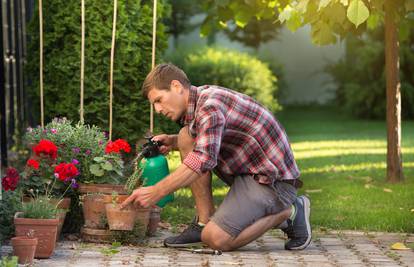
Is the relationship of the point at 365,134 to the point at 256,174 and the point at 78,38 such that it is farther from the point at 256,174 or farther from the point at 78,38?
the point at 256,174

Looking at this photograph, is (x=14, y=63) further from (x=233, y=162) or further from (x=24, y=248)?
(x=24, y=248)

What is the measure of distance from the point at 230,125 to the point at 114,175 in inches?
41.7

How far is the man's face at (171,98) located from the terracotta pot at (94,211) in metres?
0.78

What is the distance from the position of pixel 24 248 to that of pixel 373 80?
594 inches

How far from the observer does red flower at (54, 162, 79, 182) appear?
6.08m

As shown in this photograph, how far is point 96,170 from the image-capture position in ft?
20.9

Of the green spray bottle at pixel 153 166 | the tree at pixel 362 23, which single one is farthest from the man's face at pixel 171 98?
the tree at pixel 362 23

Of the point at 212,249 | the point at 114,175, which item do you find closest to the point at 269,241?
the point at 212,249

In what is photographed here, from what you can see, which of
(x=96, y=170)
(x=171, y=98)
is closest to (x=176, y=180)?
(x=171, y=98)

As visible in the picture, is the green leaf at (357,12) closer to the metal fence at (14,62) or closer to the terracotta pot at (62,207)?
the terracotta pot at (62,207)

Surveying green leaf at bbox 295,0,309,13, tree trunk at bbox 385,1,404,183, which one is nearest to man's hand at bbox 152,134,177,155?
green leaf at bbox 295,0,309,13

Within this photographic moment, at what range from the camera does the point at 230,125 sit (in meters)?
5.84

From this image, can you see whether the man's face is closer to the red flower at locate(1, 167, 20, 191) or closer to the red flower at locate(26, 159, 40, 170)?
the red flower at locate(26, 159, 40, 170)

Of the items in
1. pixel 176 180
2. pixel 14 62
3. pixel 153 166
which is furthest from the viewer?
pixel 14 62
